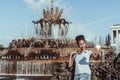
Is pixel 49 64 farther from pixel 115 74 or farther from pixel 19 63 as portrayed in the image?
pixel 115 74

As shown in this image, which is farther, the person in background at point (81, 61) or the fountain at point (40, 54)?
the fountain at point (40, 54)

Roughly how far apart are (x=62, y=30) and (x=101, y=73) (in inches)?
818

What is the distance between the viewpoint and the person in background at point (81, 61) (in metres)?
6.02

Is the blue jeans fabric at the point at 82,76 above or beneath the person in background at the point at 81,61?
beneath

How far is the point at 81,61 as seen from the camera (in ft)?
20.0

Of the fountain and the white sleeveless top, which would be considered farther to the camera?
the fountain

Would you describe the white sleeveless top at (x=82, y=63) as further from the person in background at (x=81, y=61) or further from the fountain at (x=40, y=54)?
the fountain at (x=40, y=54)

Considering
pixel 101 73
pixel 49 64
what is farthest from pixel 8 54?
pixel 101 73

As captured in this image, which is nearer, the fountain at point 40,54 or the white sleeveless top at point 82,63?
the white sleeveless top at point 82,63

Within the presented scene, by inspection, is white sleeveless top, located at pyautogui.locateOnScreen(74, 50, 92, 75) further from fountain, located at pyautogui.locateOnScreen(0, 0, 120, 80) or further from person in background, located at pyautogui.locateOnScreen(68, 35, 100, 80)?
fountain, located at pyautogui.locateOnScreen(0, 0, 120, 80)

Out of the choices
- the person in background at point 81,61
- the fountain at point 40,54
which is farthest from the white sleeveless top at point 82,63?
the fountain at point 40,54

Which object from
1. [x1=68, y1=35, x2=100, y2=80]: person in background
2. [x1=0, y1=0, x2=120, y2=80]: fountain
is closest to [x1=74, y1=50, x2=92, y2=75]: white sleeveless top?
[x1=68, y1=35, x2=100, y2=80]: person in background

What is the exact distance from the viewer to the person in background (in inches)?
237

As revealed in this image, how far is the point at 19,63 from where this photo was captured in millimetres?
22375
